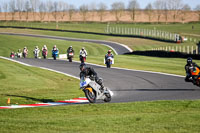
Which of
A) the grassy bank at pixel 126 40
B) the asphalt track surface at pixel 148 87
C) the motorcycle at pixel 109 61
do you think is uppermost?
the grassy bank at pixel 126 40

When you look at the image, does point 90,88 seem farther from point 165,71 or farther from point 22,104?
point 165,71

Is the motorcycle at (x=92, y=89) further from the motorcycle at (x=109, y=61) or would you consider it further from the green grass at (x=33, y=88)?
the motorcycle at (x=109, y=61)

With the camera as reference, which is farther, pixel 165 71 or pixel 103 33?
pixel 103 33

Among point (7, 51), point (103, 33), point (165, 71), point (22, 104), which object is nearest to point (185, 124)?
point (22, 104)

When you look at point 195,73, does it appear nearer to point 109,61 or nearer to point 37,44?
point 109,61

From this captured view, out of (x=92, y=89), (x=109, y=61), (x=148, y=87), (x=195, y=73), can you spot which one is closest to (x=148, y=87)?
(x=148, y=87)

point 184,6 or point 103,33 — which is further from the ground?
point 184,6

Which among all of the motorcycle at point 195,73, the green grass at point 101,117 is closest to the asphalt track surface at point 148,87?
the motorcycle at point 195,73

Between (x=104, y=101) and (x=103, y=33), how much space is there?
7391 cm

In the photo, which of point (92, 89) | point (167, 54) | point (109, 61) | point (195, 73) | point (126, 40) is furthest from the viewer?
point (126, 40)

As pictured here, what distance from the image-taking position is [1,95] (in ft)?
55.4

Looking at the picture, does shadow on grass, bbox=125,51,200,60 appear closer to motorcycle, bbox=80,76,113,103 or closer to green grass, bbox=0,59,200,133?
green grass, bbox=0,59,200,133

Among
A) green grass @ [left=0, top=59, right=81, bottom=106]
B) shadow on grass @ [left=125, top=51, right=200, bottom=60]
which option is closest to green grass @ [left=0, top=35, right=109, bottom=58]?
shadow on grass @ [left=125, top=51, right=200, bottom=60]

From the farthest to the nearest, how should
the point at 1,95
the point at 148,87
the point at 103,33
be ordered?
the point at 103,33 → the point at 148,87 → the point at 1,95
